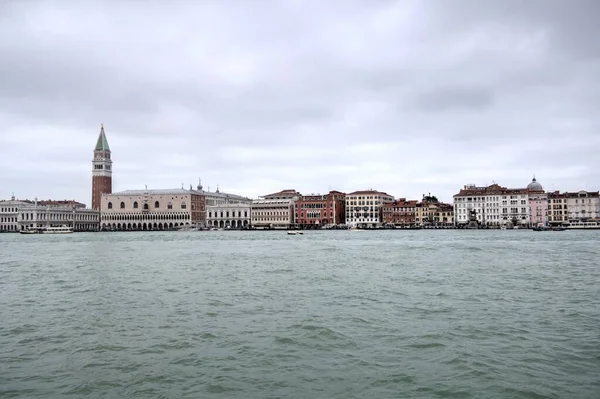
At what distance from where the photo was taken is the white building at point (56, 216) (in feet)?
314

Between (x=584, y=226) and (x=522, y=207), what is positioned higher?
(x=522, y=207)

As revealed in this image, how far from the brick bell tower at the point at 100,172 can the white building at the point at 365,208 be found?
155 ft

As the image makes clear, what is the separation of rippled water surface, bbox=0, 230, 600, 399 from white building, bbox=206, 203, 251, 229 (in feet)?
265

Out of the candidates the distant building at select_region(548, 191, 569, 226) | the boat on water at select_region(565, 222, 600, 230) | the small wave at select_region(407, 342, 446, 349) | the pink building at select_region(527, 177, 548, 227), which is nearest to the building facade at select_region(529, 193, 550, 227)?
the pink building at select_region(527, 177, 548, 227)

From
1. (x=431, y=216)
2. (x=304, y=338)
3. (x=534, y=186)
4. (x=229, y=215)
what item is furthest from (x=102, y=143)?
(x=304, y=338)

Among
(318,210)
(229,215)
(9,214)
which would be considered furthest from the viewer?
(9,214)

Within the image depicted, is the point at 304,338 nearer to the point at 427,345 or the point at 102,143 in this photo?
the point at 427,345

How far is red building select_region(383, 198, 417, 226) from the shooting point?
87625 millimetres

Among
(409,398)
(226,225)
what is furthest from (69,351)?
(226,225)

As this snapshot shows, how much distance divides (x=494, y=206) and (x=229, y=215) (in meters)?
43.4

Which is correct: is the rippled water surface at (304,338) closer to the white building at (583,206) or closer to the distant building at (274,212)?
the white building at (583,206)

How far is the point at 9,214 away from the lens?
9944 centimetres

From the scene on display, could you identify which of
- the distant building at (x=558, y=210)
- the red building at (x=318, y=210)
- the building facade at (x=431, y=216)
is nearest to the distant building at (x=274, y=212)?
the red building at (x=318, y=210)

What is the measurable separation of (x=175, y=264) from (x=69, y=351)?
14.5 metres
